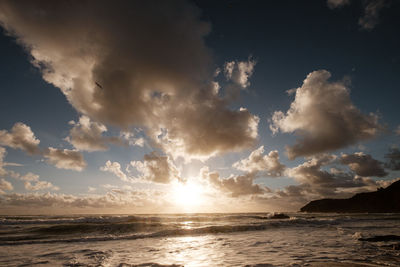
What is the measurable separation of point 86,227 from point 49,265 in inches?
672

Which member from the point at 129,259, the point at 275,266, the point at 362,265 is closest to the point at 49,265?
the point at 129,259

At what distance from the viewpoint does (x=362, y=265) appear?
6973 mm

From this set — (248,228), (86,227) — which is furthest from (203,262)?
(86,227)

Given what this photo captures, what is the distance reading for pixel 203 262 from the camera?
7941 millimetres

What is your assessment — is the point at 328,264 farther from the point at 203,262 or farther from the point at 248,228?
the point at 248,228

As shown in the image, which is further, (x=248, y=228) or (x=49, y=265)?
(x=248, y=228)

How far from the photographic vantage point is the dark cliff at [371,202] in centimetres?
11572

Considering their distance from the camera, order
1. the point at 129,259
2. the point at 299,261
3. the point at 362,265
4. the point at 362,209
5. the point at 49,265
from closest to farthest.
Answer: the point at 362,265 < the point at 299,261 < the point at 49,265 < the point at 129,259 < the point at 362,209

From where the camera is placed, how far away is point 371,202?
125 metres

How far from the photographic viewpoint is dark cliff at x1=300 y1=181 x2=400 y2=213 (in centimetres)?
11572

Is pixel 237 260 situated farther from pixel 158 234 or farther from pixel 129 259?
pixel 158 234

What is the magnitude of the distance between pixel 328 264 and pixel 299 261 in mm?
925

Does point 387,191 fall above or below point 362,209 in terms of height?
above

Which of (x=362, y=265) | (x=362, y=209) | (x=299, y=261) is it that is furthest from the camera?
(x=362, y=209)
